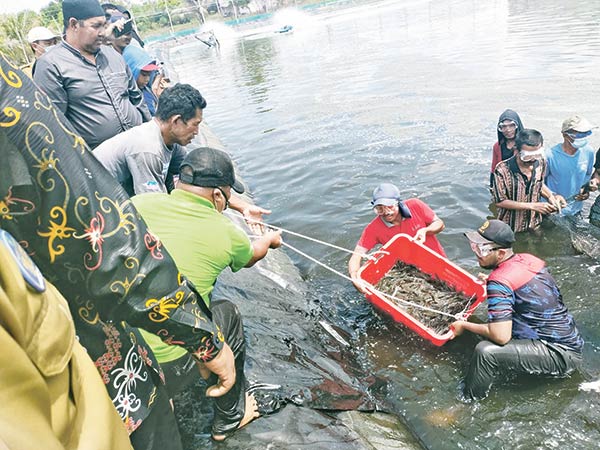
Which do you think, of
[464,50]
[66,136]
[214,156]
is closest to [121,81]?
[214,156]

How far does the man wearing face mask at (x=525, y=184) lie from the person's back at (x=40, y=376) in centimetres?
547

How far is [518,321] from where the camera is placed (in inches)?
142

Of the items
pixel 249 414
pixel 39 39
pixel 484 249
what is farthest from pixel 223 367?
pixel 39 39

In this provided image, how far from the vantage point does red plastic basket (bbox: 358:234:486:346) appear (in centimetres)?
432

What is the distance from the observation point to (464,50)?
20047mm

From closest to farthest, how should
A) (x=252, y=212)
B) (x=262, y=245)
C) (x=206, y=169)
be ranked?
(x=206, y=169) < (x=262, y=245) < (x=252, y=212)

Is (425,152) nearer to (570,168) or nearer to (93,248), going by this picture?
(570,168)

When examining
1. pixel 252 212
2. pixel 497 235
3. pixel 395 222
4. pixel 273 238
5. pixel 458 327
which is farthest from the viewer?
pixel 395 222

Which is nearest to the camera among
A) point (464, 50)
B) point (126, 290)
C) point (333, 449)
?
point (126, 290)

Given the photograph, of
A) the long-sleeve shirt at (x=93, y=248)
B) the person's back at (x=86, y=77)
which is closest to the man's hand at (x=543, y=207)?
the person's back at (x=86, y=77)

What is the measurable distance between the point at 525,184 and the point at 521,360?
2.76 meters

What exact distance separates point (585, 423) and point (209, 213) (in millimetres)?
3404

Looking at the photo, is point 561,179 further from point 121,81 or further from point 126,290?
point 126,290

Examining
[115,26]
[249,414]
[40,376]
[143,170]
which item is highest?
[115,26]
